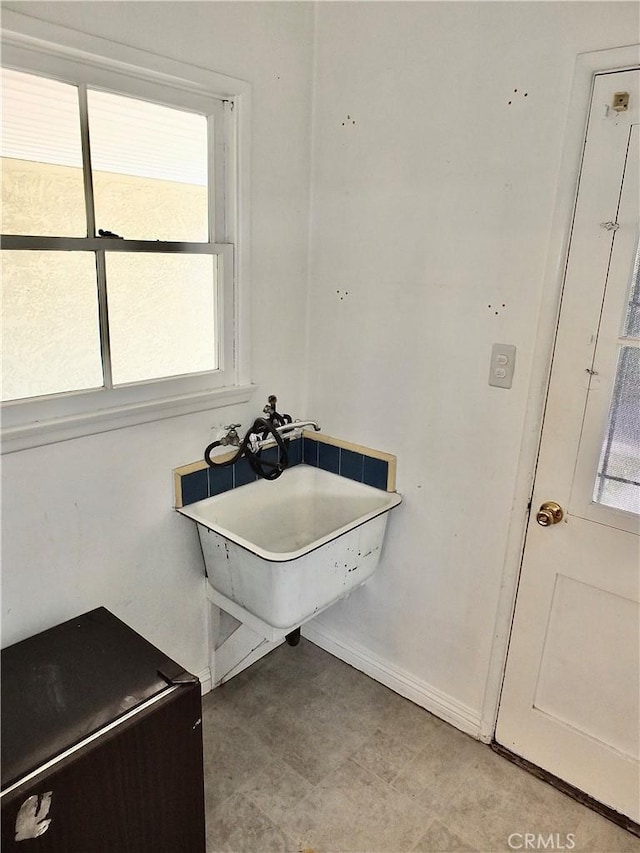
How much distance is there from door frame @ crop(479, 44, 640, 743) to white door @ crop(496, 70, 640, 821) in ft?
0.07

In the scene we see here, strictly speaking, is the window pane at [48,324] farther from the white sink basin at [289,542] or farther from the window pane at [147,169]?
the white sink basin at [289,542]

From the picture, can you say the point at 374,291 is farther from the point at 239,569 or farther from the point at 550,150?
the point at 239,569

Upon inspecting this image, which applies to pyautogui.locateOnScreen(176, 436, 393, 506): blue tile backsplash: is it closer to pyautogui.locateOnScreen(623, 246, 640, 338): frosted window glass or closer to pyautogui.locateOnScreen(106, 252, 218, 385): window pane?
pyautogui.locateOnScreen(106, 252, 218, 385): window pane

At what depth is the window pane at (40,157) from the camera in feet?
4.42

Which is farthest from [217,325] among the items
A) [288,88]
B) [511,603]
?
[511,603]

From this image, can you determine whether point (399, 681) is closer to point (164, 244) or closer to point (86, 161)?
point (164, 244)

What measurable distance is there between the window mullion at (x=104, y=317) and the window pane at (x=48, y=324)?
0.01 metres

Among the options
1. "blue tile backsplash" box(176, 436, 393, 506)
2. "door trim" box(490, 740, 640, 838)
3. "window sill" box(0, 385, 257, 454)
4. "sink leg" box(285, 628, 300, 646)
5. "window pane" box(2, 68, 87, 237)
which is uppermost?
"window pane" box(2, 68, 87, 237)

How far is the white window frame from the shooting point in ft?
4.45

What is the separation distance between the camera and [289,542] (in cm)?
217

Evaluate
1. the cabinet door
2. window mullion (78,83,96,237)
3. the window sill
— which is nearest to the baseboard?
the cabinet door

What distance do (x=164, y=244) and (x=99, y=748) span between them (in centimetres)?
129

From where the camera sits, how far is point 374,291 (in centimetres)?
193

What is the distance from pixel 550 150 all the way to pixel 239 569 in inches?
57.1
